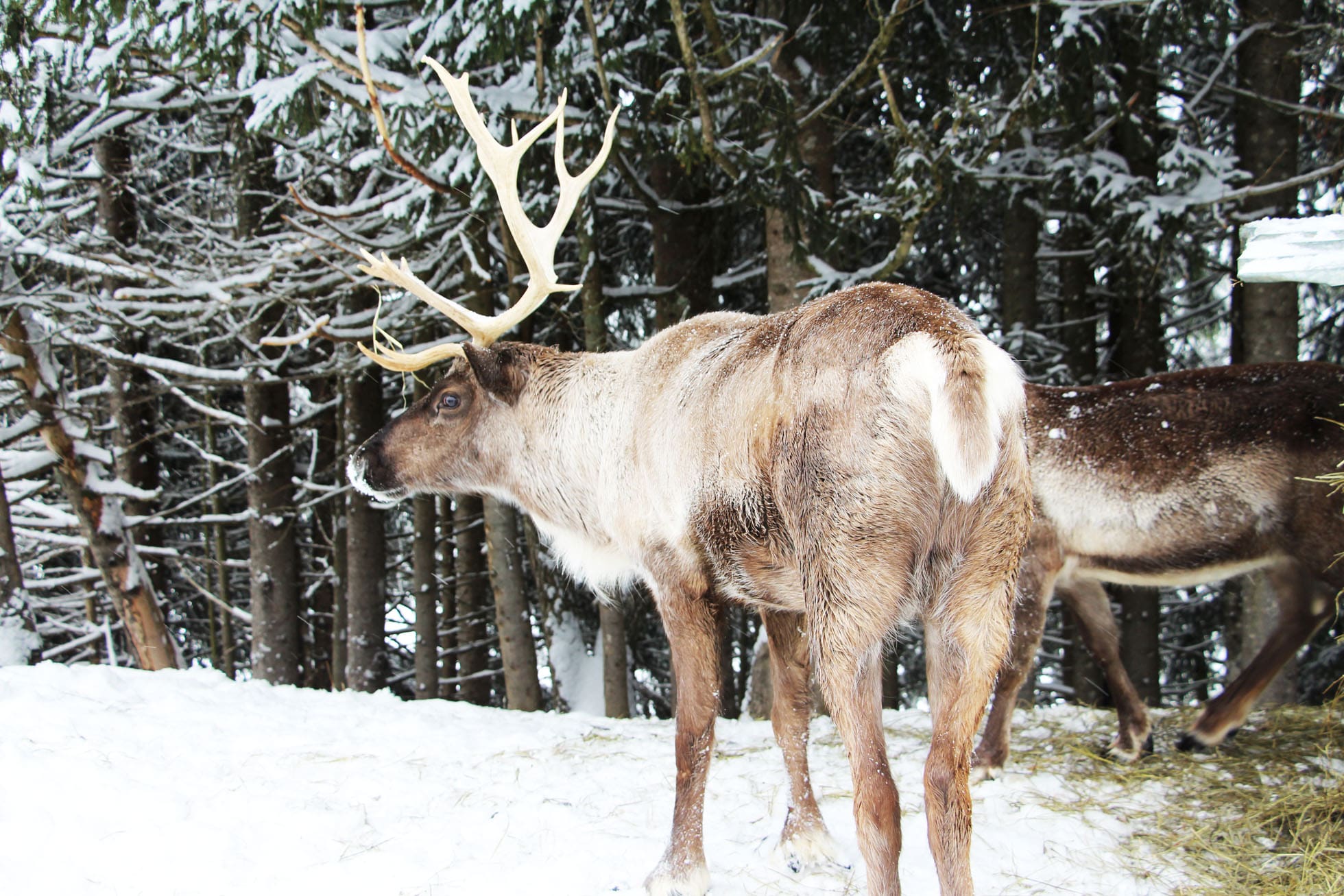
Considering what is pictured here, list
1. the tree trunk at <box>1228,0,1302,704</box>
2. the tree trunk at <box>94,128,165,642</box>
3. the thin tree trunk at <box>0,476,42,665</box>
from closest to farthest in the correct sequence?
the tree trunk at <box>1228,0,1302,704</box> < the thin tree trunk at <box>0,476,42,665</box> < the tree trunk at <box>94,128,165,642</box>

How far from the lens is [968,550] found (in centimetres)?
309

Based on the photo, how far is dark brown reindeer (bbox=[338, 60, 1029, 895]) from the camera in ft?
9.86

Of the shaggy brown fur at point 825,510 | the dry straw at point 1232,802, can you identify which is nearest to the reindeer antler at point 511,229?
the shaggy brown fur at point 825,510

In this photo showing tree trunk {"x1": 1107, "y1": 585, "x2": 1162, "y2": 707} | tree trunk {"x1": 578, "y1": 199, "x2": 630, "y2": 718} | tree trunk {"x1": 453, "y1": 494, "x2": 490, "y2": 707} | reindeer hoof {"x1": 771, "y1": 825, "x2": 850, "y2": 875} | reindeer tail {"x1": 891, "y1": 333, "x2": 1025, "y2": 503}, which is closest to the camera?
reindeer tail {"x1": 891, "y1": 333, "x2": 1025, "y2": 503}

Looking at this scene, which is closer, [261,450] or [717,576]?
[717,576]

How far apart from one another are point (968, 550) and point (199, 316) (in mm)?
6545

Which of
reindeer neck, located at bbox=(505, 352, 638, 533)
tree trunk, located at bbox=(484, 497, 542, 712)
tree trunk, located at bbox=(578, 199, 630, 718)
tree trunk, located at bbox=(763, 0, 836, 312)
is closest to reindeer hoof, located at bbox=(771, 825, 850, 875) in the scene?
reindeer neck, located at bbox=(505, 352, 638, 533)

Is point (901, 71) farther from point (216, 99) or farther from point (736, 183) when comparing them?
point (216, 99)

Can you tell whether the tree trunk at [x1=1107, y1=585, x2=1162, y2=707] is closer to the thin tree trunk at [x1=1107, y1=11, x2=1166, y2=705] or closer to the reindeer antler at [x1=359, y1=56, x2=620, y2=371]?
the thin tree trunk at [x1=1107, y1=11, x2=1166, y2=705]

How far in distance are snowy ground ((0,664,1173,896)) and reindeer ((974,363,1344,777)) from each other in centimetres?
75

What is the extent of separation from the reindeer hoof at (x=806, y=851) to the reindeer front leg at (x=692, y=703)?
12.9 inches

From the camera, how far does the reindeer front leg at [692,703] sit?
11.9 feet

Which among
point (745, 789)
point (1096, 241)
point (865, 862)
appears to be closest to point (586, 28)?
point (1096, 241)

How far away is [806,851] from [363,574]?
22.6 ft
